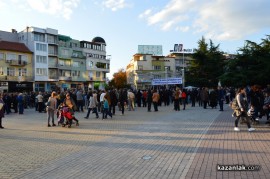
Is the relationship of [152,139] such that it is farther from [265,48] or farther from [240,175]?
[265,48]

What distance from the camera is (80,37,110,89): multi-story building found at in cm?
8194

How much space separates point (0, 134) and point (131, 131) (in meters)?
5.66

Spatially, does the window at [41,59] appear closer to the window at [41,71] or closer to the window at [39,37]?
the window at [41,71]

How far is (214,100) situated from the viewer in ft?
82.0

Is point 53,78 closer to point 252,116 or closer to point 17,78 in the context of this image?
point 17,78

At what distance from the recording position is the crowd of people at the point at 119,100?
14.6 meters

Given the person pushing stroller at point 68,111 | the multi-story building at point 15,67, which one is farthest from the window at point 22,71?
the person pushing stroller at point 68,111

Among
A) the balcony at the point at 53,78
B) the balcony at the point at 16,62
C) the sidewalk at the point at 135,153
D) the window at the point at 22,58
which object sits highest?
the window at the point at 22,58

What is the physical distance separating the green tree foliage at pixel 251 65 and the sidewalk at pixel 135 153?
21262 millimetres

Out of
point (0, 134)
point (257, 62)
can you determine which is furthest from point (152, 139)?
point (257, 62)

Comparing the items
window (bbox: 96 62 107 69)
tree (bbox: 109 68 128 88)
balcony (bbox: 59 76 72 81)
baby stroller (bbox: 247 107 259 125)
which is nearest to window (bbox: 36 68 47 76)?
balcony (bbox: 59 76 72 81)

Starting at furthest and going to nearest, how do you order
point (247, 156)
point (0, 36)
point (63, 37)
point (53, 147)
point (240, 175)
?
point (63, 37) < point (0, 36) < point (53, 147) < point (247, 156) < point (240, 175)

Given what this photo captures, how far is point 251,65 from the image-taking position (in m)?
35.1

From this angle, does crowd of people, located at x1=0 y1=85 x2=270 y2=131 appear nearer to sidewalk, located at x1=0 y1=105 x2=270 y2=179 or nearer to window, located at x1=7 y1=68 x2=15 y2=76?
sidewalk, located at x1=0 y1=105 x2=270 y2=179
